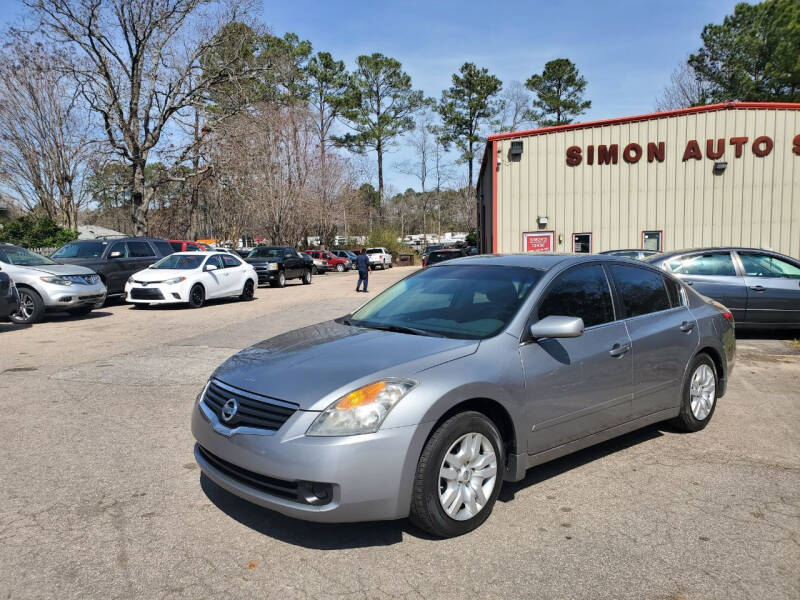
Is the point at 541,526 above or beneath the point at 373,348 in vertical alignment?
beneath

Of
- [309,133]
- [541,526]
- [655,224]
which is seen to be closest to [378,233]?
[309,133]

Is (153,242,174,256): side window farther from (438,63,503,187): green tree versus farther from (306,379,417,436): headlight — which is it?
(438,63,503,187): green tree

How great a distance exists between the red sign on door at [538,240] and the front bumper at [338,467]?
19562mm

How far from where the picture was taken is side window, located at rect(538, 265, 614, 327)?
13.8ft

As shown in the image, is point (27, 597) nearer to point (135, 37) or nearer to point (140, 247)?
point (140, 247)

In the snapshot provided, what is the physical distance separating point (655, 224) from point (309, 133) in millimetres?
27818

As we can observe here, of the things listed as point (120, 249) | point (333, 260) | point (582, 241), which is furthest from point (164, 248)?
point (333, 260)

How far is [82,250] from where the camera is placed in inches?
654

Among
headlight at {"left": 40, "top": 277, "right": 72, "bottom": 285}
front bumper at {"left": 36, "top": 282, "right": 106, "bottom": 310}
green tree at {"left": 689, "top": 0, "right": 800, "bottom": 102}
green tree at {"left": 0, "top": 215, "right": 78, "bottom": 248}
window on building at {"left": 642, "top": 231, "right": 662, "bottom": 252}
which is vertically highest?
green tree at {"left": 689, "top": 0, "right": 800, "bottom": 102}

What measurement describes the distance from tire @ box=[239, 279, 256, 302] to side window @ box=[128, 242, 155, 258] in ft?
9.17

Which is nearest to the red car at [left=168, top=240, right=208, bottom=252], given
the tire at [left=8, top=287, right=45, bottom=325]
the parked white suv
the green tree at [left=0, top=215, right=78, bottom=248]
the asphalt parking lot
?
the tire at [left=8, top=287, right=45, bottom=325]

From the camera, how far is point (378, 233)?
176ft

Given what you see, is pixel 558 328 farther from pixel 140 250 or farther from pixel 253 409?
pixel 140 250

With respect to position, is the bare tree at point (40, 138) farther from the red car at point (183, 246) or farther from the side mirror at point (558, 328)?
the side mirror at point (558, 328)
